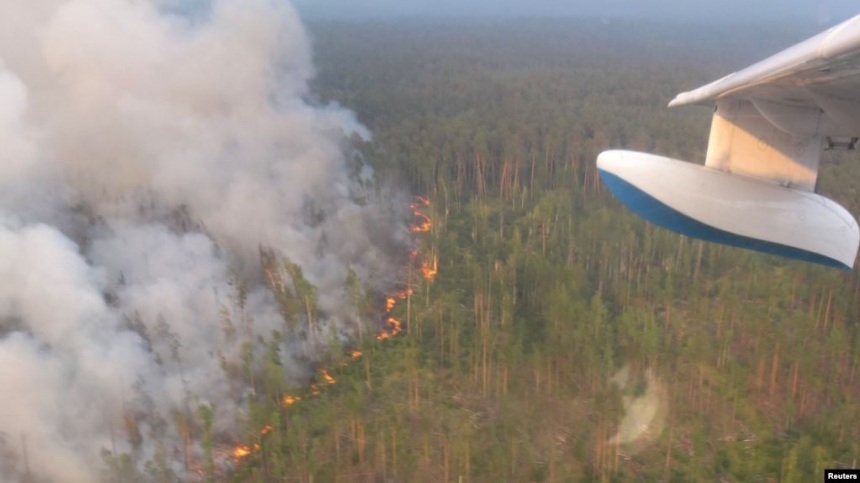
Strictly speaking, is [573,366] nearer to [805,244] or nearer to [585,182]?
[805,244]

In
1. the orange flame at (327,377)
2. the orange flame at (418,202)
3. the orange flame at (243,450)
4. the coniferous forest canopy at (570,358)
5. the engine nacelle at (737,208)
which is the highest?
the engine nacelle at (737,208)

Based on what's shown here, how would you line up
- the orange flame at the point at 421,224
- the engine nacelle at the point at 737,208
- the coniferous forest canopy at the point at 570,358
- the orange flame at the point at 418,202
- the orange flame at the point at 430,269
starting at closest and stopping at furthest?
the engine nacelle at the point at 737,208 < the coniferous forest canopy at the point at 570,358 < the orange flame at the point at 430,269 < the orange flame at the point at 421,224 < the orange flame at the point at 418,202

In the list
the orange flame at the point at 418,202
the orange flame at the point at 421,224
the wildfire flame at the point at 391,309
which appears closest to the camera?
the wildfire flame at the point at 391,309

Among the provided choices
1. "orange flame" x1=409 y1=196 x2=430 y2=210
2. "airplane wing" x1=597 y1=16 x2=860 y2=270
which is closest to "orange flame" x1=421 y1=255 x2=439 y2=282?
"orange flame" x1=409 y1=196 x2=430 y2=210

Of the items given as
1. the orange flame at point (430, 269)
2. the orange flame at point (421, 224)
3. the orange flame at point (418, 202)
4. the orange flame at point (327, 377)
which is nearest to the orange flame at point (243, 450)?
the orange flame at point (327, 377)

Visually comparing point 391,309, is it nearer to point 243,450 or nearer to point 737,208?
point 243,450

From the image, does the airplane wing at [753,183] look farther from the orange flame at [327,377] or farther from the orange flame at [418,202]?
the orange flame at [418,202]

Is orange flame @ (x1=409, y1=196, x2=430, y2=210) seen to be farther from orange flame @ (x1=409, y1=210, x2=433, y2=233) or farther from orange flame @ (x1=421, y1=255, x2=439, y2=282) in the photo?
orange flame @ (x1=421, y1=255, x2=439, y2=282)
